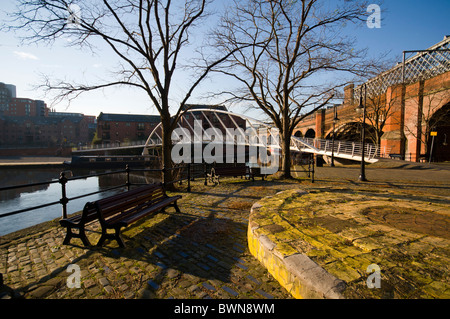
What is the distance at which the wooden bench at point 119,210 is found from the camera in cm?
348

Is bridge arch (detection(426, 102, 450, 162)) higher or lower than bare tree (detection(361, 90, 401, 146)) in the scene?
lower

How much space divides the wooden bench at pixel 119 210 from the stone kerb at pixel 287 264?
2.11 meters

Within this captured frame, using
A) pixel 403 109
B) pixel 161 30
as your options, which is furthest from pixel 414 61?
pixel 161 30

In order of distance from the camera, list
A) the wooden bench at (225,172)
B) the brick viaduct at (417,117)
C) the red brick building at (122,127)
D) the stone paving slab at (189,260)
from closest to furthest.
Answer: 1. the stone paving slab at (189,260)
2. the wooden bench at (225,172)
3. the brick viaduct at (417,117)
4. the red brick building at (122,127)

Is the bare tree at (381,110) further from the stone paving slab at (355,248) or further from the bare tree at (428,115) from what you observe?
the stone paving slab at (355,248)

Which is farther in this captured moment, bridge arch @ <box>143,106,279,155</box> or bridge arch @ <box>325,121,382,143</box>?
bridge arch @ <box>325,121,382,143</box>

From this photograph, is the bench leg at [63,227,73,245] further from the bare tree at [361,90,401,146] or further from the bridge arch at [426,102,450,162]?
the bridge arch at [426,102,450,162]

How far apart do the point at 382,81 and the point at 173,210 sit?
29.7 metres

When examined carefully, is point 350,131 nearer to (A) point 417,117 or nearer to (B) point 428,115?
(A) point 417,117

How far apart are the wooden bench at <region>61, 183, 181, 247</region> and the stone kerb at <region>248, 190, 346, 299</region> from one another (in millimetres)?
2106

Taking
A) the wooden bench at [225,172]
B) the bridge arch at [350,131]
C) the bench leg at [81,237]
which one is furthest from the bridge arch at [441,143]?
the bench leg at [81,237]

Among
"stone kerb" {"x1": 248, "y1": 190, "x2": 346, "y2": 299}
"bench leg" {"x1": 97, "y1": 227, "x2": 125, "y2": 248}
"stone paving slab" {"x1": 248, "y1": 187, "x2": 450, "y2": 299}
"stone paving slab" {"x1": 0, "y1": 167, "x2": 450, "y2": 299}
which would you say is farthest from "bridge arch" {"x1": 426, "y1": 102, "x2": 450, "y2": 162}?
"bench leg" {"x1": 97, "y1": 227, "x2": 125, "y2": 248}

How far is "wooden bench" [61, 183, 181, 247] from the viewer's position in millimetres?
3483
